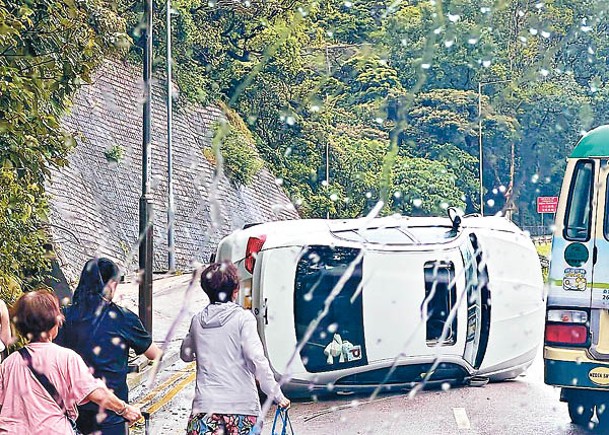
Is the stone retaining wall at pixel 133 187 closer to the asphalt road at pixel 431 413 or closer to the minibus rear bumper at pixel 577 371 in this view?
the asphalt road at pixel 431 413

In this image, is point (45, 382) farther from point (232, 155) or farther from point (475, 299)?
point (232, 155)

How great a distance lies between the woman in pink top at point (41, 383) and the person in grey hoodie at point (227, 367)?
1.04 meters

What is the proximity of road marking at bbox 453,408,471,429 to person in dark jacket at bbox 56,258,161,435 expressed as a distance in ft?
14.6

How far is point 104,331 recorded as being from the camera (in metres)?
6.13

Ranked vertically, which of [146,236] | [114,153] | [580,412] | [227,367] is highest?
→ [227,367]

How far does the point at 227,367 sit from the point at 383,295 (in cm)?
523

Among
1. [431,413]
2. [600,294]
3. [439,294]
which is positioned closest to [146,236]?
[439,294]

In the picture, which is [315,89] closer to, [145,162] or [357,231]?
[145,162]

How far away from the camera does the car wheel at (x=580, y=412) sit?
31.3 ft

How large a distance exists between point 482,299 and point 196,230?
28.2 m

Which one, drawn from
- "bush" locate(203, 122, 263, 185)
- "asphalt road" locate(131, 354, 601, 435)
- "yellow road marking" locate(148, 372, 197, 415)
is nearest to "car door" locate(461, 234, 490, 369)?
"asphalt road" locate(131, 354, 601, 435)

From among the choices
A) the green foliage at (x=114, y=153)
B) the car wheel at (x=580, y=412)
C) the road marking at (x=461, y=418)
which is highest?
the car wheel at (x=580, y=412)

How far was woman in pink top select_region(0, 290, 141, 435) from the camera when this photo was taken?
4934 millimetres

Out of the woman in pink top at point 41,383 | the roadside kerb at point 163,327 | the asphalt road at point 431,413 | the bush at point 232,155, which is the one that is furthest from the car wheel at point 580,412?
the bush at point 232,155
